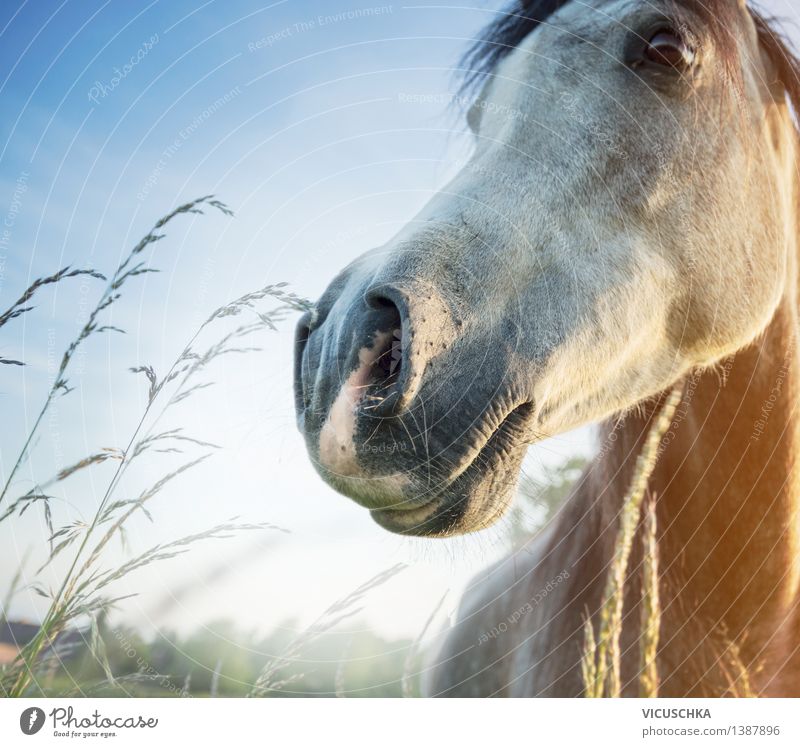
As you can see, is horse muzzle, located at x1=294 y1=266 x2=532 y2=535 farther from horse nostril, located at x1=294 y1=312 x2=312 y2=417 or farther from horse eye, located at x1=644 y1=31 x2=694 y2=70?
horse eye, located at x1=644 y1=31 x2=694 y2=70

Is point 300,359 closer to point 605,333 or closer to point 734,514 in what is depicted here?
point 605,333

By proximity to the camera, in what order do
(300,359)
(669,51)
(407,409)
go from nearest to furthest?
(407,409) → (300,359) → (669,51)

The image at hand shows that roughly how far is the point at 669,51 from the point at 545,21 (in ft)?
0.79

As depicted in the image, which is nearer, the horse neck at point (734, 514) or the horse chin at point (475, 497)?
the horse chin at point (475, 497)

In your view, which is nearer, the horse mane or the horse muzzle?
the horse muzzle

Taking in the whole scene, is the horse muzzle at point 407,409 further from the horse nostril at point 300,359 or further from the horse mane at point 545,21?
the horse mane at point 545,21

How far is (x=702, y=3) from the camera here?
1.24m

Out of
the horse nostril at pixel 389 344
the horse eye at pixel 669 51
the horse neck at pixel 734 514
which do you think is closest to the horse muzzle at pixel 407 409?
the horse nostril at pixel 389 344

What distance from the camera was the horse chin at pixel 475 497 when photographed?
Result: 95 centimetres

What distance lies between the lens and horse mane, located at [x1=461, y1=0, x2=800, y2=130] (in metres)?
Result: 1.25

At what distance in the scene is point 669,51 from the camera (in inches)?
46.3

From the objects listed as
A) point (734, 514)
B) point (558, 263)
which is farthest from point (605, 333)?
point (734, 514)

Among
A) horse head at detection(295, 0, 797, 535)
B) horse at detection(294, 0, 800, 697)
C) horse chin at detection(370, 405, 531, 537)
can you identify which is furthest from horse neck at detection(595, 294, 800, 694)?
horse chin at detection(370, 405, 531, 537)
